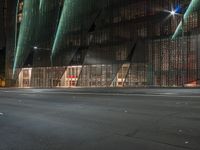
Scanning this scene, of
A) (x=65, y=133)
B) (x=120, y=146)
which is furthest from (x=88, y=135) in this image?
(x=120, y=146)

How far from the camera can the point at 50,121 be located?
13.0m

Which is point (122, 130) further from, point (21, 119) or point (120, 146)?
point (21, 119)

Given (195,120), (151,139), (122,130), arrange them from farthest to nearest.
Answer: (195,120)
(122,130)
(151,139)

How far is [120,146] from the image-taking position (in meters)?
8.11

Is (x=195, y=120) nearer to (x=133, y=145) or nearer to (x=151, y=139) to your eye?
(x=151, y=139)

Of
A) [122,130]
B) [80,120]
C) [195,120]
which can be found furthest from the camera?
[80,120]

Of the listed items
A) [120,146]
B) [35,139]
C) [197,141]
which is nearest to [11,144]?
[35,139]

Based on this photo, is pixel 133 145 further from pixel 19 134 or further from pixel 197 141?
pixel 19 134

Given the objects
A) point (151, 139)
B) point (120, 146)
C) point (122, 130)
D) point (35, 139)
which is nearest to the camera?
point (120, 146)

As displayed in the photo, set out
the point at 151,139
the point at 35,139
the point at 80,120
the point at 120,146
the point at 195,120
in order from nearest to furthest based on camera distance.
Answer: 1. the point at 120,146
2. the point at 151,139
3. the point at 35,139
4. the point at 195,120
5. the point at 80,120

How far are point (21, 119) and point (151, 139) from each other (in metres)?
6.85

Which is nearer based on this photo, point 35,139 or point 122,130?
point 35,139

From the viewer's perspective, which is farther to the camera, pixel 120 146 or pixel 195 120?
pixel 195 120

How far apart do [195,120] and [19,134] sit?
5.25 meters
